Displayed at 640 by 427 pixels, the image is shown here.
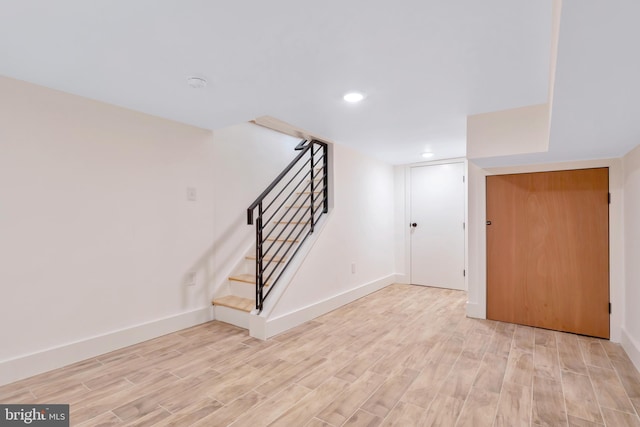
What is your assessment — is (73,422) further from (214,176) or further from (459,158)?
(459,158)

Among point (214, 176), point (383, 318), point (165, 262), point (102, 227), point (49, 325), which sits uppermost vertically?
point (214, 176)


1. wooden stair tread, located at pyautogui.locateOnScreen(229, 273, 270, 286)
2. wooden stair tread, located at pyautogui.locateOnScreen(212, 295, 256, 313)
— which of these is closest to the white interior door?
wooden stair tread, located at pyautogui.locateOnScreen(229, 273, 270, 286)

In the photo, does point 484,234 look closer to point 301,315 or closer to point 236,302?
point 301,315

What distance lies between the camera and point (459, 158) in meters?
4.67

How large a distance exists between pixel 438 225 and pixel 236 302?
323 centimetres

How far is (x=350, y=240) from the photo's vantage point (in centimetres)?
410

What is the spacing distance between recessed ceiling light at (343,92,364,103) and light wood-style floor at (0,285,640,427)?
2.02 meters

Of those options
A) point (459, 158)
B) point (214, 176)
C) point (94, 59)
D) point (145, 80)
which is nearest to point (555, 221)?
point (459, 158)

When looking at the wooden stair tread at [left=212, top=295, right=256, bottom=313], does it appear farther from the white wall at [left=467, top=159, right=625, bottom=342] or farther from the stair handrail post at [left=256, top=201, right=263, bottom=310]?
the white wall at [left=467, top=159, right=625, bottom=342]

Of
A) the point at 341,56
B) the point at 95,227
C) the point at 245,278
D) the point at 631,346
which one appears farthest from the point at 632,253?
the point at 95,227

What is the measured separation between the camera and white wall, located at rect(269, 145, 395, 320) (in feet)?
11.0

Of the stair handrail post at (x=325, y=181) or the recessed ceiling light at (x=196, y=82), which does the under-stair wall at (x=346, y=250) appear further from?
the recessed ceiling light at (x=196, y=82)

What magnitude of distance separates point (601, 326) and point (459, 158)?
2.66 m

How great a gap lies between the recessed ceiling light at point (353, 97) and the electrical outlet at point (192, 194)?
1.76 metres
